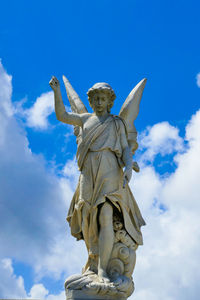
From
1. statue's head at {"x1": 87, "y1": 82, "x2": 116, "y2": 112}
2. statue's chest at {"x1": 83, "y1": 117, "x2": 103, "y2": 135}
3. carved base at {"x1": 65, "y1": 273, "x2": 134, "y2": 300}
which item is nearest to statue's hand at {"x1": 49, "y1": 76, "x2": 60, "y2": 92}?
statue's head at {"x1": 87, "y1": 82, "x2": 116, "y2": 112}

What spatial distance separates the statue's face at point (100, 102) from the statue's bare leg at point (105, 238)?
2.00 m

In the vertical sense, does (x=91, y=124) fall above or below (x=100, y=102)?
below

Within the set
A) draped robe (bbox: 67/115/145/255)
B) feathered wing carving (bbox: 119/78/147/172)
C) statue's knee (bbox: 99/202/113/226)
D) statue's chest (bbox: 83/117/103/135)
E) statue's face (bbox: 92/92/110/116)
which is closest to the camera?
statue's knee (bbox: 99/202/113/226)

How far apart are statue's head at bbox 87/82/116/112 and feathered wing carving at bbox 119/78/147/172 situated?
0.43m

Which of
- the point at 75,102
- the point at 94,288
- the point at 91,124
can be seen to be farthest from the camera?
the point at 75,102

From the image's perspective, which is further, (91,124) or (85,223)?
(91,124)

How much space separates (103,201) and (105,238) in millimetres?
708

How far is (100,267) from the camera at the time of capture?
946 centimetres

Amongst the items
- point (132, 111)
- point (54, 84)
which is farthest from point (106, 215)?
point (54, 84)

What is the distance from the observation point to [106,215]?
967cm

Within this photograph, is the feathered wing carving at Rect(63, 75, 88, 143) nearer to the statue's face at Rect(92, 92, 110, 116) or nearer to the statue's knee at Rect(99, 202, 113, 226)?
the statue's face at Rect(92, 92, 110, 116)

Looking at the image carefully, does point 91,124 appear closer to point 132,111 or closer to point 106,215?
point 132,111

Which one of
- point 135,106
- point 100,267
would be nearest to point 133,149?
point 135,106

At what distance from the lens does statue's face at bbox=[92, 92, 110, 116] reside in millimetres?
10383
